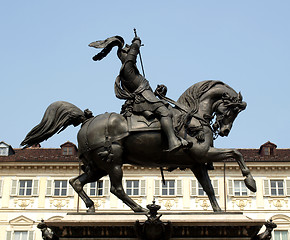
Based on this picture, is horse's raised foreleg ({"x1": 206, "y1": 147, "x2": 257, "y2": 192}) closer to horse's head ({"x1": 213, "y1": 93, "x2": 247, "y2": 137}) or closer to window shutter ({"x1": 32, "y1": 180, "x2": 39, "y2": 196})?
horse's head ({"x1": 213, "y1": 93, "x2": 247, "y2": 137})

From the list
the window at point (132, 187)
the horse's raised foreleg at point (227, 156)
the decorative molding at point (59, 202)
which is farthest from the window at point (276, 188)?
the horse's raised foreleg at point (227, 156)

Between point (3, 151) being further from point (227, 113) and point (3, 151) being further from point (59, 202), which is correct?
point (227, 113)

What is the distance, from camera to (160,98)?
591 inches

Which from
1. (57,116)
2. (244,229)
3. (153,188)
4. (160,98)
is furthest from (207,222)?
(153,188)

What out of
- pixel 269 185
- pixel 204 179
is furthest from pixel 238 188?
pixel 204 179

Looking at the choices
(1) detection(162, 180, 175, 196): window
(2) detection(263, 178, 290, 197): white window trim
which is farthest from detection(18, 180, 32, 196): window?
(2) detection(263, 178, 290, 197): white window trim

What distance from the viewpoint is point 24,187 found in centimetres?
5119

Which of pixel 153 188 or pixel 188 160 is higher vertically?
pixel 153 188

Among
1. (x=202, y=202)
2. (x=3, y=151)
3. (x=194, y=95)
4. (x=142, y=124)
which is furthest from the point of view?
(x=3, y=151)

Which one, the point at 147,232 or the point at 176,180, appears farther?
the point at 176,180

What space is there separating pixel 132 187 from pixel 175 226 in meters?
37.6

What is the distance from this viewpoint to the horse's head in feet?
48.3

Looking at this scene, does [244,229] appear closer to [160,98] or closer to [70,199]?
[160,98]

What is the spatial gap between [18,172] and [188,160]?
127 ft
